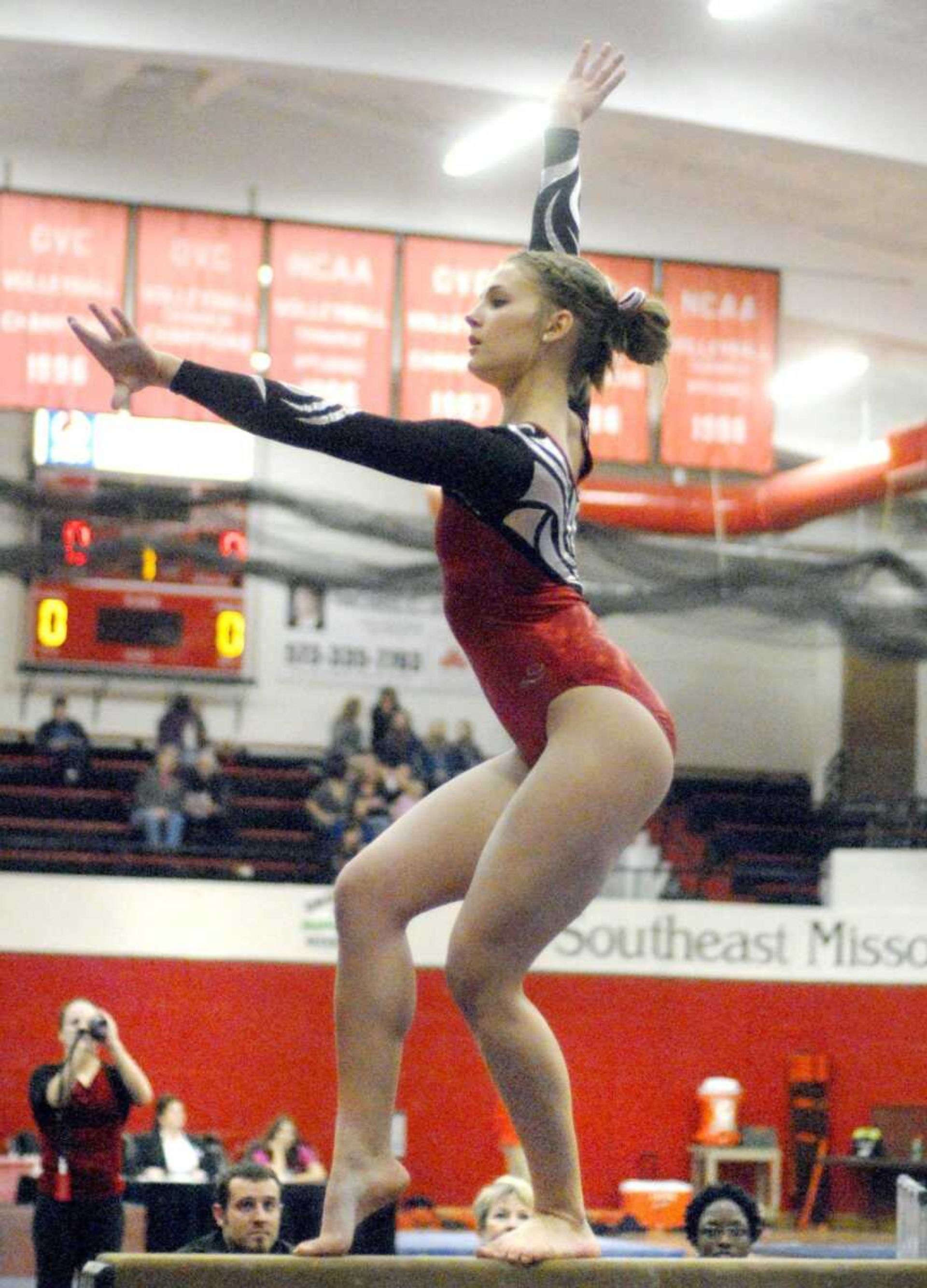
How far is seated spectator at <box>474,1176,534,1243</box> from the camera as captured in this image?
18.2 ft

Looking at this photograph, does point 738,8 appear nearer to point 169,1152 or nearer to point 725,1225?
point 725,1225

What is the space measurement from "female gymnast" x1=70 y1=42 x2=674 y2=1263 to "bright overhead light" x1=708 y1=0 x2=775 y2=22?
7.20 metres

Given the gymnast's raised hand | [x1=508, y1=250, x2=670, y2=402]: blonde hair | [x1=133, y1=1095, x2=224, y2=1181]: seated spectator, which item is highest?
[x1=508, y1=250, x2=670, y2=402]: blonde hair

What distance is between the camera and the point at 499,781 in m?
3.10

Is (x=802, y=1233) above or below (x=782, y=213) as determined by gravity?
below

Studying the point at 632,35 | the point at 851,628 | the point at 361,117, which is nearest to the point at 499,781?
the point at 632,35

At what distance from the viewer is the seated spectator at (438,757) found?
15.5 meters

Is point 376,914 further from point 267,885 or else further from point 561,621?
point 267,885

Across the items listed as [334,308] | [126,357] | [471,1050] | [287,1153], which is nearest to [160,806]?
[471,1050]

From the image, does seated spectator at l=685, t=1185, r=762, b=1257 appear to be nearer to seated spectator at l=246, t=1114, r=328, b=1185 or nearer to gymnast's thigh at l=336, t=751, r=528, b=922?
gymnast's thigh at l=336, t=751, r=528, b=922

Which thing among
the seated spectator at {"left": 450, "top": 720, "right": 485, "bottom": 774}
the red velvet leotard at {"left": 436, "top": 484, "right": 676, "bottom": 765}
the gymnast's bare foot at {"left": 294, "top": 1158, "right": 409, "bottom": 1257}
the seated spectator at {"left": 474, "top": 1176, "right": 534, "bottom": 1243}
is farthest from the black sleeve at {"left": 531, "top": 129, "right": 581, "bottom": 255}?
the seated spectator at {"left": 450, "top": 720, "right": 485, "bottom": 774}

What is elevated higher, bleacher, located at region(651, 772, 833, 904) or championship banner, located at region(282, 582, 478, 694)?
championship banner, located at region(282, 582, 478, 694)

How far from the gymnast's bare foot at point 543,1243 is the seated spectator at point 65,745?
13.5 m

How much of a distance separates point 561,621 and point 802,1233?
1211cm
